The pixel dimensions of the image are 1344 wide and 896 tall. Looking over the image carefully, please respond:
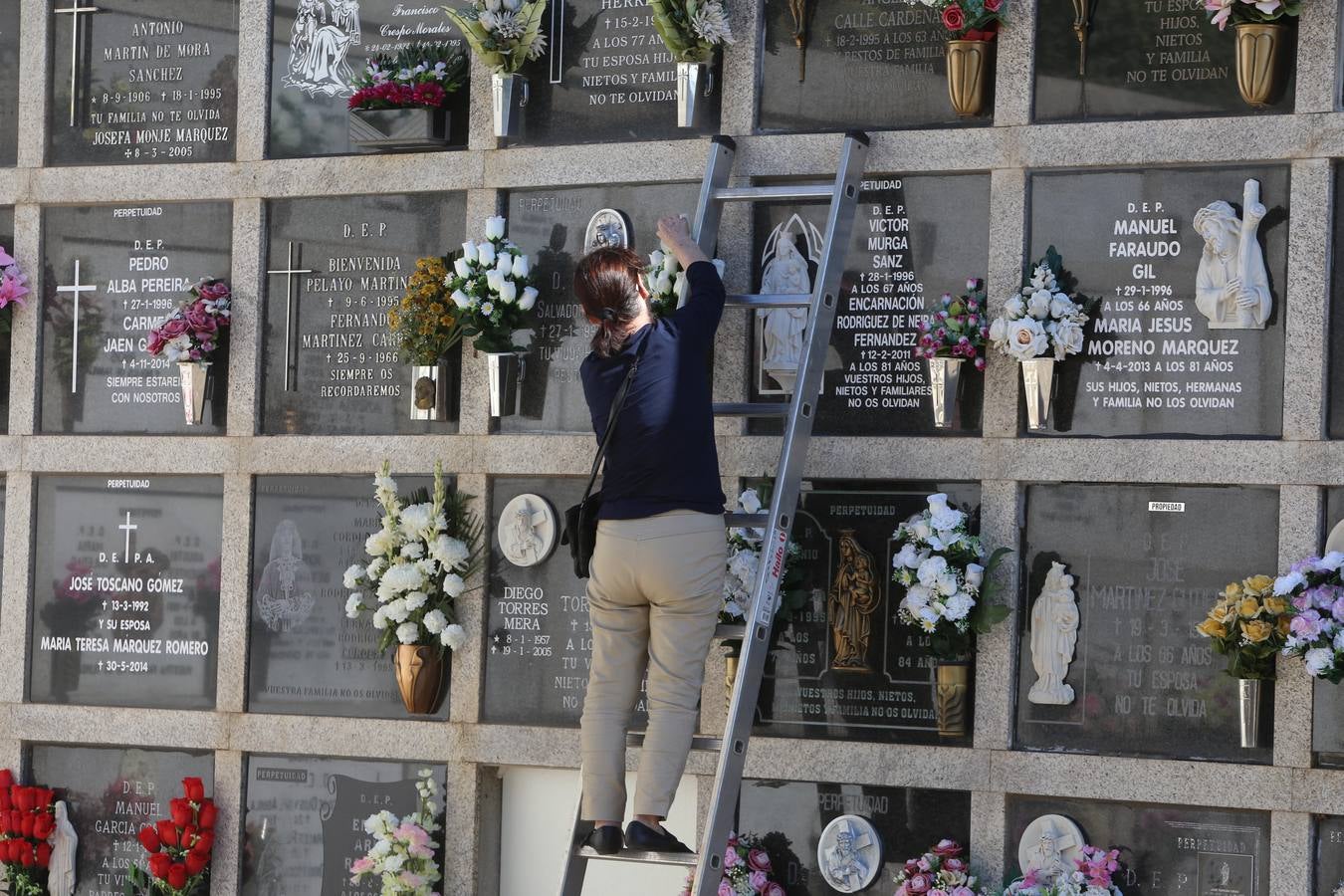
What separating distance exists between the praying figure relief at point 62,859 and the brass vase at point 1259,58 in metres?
5.75

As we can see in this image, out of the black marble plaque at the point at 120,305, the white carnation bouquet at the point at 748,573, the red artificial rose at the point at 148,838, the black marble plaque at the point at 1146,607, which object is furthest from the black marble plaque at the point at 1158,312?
the red artificial rose at the point at 148,838

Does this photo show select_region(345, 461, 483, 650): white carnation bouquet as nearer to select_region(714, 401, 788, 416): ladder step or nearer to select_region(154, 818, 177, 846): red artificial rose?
→ select_region(154, 818, 177, 846): red artificial rose

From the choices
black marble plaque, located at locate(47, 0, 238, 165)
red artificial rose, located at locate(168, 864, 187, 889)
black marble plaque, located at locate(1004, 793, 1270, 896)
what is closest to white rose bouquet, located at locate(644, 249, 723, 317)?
black marble plaque, located at locate(47, 0, 238, 165)

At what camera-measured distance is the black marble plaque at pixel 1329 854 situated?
257 inches

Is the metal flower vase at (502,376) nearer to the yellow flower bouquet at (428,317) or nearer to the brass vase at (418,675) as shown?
the yellow flower bouquet at (428,317)

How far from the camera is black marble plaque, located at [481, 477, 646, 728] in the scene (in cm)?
759

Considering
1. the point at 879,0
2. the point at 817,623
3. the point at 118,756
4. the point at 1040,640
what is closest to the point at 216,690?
the point at 118,756

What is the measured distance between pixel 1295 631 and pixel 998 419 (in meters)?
1.36

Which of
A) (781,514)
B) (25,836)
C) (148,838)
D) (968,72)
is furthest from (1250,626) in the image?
(25,836)

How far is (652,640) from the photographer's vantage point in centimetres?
609

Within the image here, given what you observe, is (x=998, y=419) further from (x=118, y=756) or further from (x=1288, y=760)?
(x=118, y=756)

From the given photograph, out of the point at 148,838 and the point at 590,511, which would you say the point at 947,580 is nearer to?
the point at 590,511

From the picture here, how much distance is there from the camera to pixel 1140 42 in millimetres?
6938

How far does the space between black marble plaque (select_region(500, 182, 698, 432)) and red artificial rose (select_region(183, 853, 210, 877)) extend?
2.22 meters
